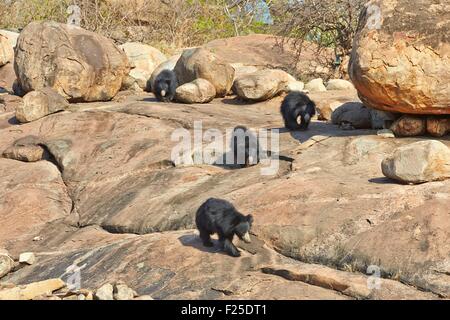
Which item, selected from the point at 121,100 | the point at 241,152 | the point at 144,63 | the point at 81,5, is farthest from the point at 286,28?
the point at 241,152

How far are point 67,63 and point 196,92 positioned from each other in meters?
2.94

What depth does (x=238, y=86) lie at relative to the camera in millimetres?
15594

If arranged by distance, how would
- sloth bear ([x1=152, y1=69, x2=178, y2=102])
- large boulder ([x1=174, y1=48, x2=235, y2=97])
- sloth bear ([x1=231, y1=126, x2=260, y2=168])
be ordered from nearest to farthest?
sloth bear ([x1=231, y1=126, x2=260, y2=168]) < sloth bear ([x1=152, y1=69, x2=178, y2=102]) < large boulder ([x1=174, y1=48, x2=235, y2=97])

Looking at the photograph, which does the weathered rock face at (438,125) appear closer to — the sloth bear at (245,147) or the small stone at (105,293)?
the sloth bear at (245,147)

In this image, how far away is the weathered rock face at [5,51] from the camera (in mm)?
20281

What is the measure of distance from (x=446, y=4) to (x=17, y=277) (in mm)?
6578

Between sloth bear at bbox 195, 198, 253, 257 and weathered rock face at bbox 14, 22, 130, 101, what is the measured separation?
8.98 metres

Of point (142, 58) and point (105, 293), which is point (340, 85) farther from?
point (105, 293)

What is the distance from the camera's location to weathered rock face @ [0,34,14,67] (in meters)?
20.3

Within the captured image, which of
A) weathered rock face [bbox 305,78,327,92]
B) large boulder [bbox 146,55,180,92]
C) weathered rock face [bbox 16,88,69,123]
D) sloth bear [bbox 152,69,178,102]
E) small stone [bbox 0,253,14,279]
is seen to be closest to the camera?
small stone [bbox 0,253,14,279]

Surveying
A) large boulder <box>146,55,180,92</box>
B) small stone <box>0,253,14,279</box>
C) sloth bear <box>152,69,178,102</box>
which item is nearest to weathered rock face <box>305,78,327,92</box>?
sloth bear <box>152,69,178,102</box>

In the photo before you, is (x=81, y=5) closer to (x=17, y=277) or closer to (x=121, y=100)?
(x=121, y=100)

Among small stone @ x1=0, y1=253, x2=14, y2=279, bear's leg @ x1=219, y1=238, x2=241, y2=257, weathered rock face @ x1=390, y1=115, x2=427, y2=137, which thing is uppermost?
weathered rock face @ x1=390, y1=115, x2=427, y2=137

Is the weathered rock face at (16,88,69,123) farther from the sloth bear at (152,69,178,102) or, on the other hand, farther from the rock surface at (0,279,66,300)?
the rock surface at (0,279,66,300)
